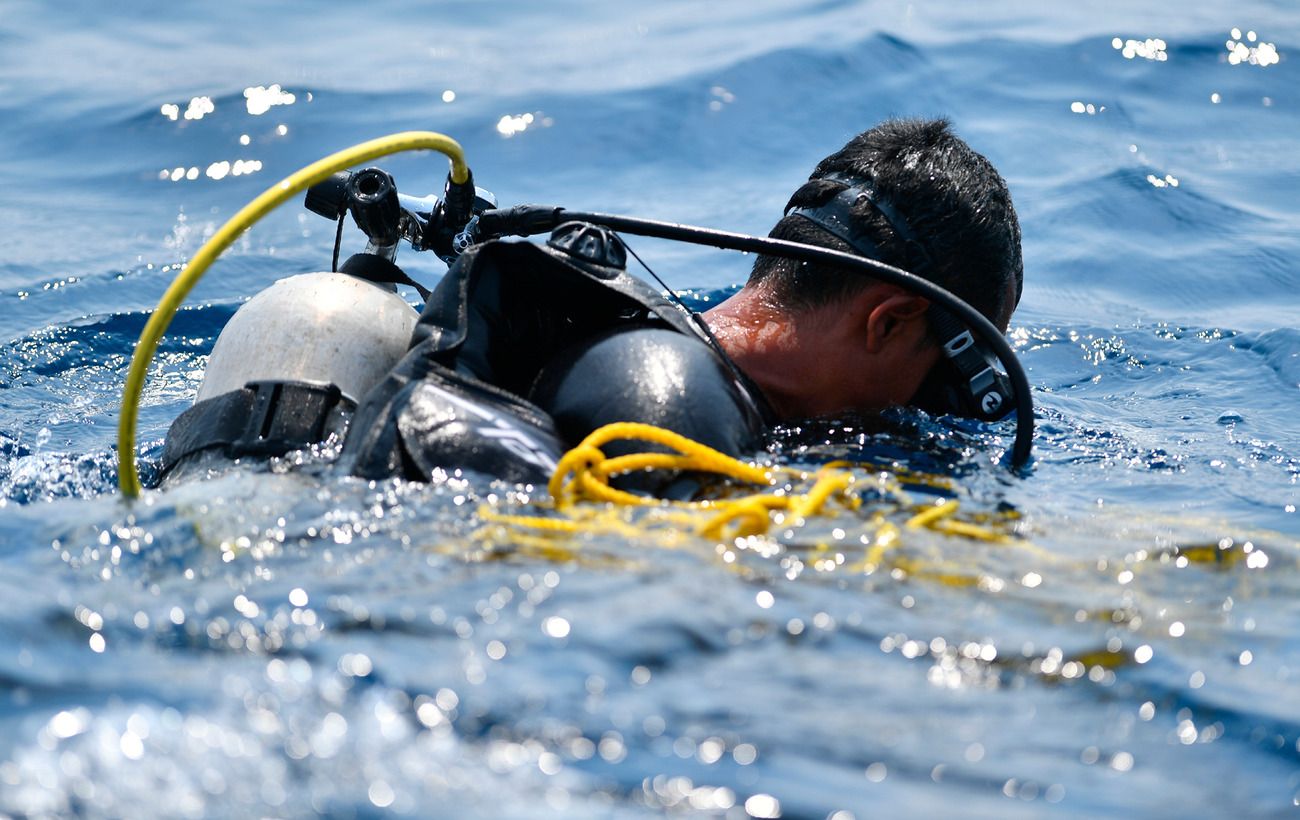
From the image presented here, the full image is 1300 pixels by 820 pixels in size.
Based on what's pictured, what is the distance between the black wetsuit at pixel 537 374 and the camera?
2611 mm

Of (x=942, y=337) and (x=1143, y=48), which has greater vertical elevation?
(x=1143, y=48)

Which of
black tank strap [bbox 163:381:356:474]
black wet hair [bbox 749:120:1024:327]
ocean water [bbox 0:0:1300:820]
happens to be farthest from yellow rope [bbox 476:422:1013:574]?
black wet hair [bbox 749:120:1024:327]

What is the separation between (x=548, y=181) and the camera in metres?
7.14

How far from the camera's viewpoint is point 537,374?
3004 millimetres

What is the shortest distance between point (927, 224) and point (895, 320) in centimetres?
24

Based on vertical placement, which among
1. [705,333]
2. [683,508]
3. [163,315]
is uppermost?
[163,315]

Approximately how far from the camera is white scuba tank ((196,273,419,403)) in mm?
3035

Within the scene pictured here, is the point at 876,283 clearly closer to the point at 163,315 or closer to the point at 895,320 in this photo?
the point at 895,320

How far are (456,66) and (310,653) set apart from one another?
700 centimetres

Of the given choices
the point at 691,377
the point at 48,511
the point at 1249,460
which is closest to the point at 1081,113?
the point at 1249,460

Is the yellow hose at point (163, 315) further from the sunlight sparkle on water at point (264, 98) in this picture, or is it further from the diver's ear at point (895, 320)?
the sunlight sparkle on water at point (264, 98)

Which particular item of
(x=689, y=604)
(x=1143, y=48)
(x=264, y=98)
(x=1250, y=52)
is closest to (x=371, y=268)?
(x=689, y=604)

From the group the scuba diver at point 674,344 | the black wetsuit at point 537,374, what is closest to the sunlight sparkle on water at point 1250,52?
the scuba diver at point 674,344

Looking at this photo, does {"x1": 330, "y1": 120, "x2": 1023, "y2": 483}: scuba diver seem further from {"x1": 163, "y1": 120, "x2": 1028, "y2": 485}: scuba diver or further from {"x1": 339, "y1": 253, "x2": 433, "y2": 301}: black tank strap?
{"x1": 339, "y1": 253, "x2": 433, "y2": 301}: black tank strap
